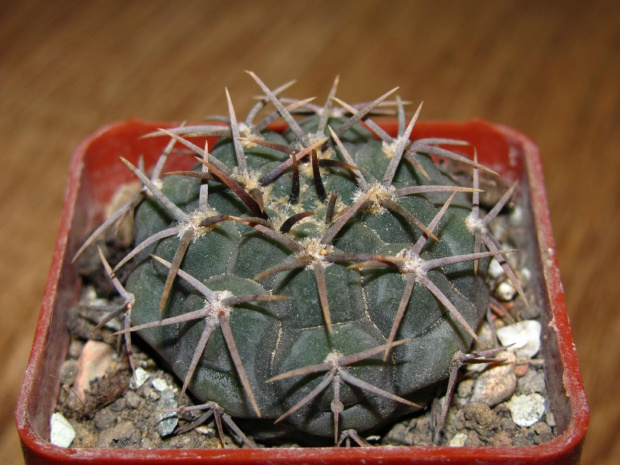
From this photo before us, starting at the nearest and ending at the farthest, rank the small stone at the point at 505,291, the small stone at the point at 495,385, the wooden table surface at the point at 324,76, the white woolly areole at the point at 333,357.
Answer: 1. the white woolly areole at the point at 333,357
2. the small stone at the point at 495,385
3. the small stone at the point at 505,291
4. the wooden table surface at the point at 324,76

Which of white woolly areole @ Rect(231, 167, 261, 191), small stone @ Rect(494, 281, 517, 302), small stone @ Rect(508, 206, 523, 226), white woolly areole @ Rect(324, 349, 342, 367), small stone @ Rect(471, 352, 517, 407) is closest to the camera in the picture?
white woolly areole @ Rect(324, 349, 342, 367)

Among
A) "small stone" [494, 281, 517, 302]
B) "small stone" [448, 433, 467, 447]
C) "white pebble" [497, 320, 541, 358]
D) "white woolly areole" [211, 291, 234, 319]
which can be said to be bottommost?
"small stone" [448, 433, 467, 447]

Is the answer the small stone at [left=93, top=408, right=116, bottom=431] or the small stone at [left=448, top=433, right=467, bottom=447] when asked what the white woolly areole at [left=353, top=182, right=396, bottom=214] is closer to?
the small stone at [left=448, top=433, right=467, bottom=447]

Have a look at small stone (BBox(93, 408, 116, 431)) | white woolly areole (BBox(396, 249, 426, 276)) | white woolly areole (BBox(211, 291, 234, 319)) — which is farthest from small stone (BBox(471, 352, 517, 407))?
small stone (BBox(93, 408, 116, 431))

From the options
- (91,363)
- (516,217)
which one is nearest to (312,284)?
(91,363)

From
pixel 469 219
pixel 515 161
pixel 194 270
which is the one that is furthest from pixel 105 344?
pixel 515 161

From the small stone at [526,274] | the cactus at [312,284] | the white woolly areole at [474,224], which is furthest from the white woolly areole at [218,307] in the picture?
the small stone at [526,274]

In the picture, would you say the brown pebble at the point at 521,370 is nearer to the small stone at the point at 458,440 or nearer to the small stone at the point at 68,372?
the small stone at the point at 458,440
